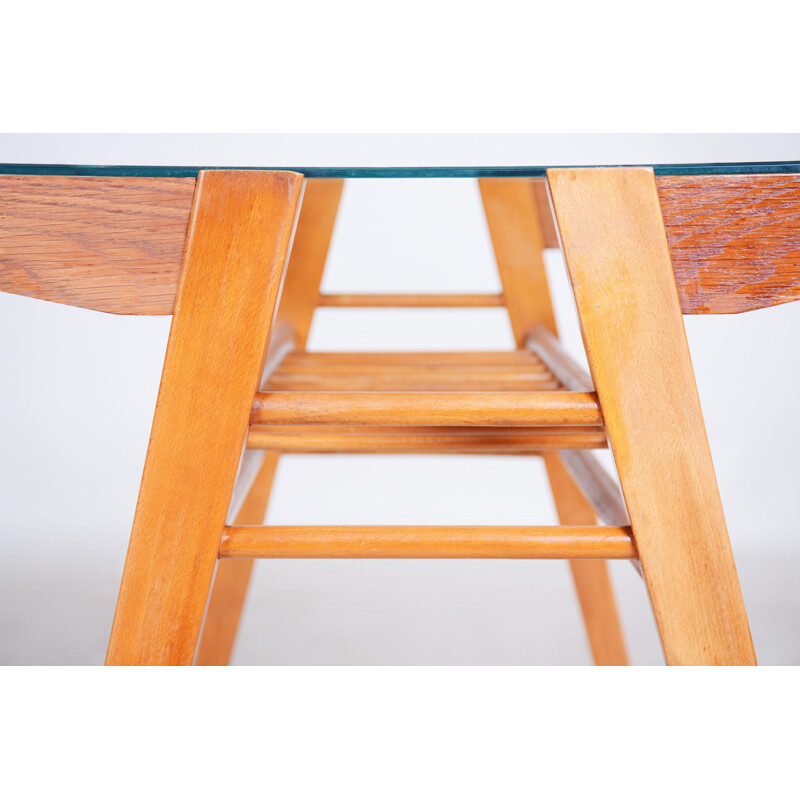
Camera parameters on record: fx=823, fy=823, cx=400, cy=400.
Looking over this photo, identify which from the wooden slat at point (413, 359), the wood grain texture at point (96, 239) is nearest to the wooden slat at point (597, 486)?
the wooden slat at point (413, 359)

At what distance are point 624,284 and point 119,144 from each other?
0.59 meters

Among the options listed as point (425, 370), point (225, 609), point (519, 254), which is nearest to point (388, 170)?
point (425, 370)

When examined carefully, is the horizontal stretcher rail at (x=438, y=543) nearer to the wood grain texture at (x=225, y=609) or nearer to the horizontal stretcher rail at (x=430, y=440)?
the horizontal stretcher rail at (x=430, y=440)

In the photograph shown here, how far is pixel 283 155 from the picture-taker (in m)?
0.84

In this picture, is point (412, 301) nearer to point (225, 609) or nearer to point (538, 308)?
point (538, 308)

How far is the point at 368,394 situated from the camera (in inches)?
19.9

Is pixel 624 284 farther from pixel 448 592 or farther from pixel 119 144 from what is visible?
pixel 448 592

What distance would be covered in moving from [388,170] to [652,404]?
0.21 m

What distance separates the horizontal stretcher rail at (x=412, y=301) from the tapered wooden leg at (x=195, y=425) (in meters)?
0.52

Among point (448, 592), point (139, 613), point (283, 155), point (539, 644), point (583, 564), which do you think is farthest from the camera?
point (448, 592)

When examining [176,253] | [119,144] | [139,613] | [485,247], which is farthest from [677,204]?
[485,247]

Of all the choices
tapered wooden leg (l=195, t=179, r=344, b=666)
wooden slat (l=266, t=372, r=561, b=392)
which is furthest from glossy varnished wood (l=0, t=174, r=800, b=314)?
tapered wooden leg (l=195, t=179, r=344, b=666)

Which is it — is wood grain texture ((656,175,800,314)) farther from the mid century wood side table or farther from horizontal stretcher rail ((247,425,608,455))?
horizontal stretcher rail ((247,425,608,455))

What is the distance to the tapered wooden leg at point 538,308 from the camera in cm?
95
